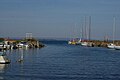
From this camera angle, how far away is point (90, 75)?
40.7m

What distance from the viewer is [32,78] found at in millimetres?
36844

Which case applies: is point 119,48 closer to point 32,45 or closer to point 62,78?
point 32,45

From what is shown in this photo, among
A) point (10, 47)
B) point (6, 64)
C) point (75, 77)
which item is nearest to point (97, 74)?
point (75, 77)

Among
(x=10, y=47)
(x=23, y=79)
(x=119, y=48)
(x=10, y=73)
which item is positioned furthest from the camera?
(x=119, y=48)

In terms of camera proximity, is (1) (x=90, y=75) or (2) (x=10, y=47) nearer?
(1) (x=90, y=75)

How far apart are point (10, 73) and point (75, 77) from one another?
8.11 metres

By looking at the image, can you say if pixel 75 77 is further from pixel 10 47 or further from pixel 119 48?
pixel 119 48

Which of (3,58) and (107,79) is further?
(3,58)

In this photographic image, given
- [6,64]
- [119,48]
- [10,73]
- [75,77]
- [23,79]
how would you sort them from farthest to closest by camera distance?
[119,48], [6,64], [10,73], [75,77], [23,79]

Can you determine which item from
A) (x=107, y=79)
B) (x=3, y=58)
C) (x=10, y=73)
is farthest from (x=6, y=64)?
(x=107, y=79)

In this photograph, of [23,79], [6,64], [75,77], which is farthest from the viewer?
[6,64]

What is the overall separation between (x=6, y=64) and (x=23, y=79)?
660 inches

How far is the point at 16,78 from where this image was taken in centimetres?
3666

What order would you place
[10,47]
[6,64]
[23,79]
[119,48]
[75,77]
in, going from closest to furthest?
[23,79], [75,77], [6,64], [10,47], [119,48]
